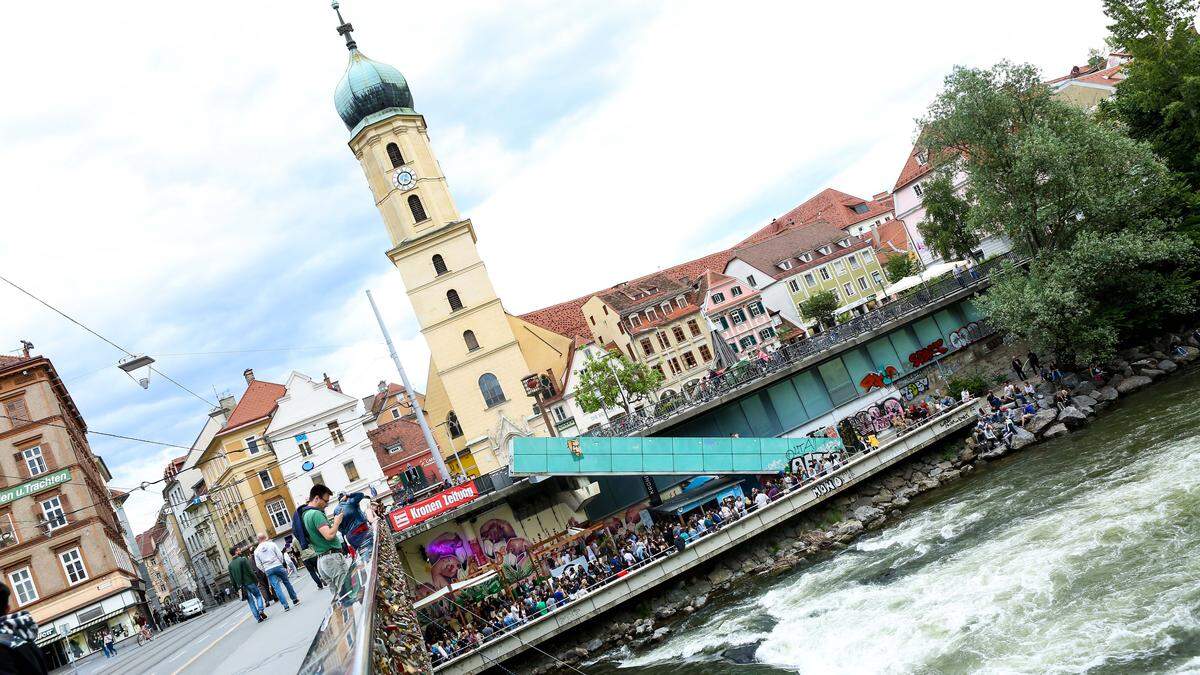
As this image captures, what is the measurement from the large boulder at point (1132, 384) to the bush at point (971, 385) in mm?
6886

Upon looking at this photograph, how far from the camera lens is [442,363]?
168 ft

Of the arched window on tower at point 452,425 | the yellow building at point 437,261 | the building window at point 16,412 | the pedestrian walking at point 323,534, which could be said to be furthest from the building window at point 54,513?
the pedestrian walking at point 323,534

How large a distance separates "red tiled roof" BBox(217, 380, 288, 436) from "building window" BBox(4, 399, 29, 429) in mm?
→ 22186

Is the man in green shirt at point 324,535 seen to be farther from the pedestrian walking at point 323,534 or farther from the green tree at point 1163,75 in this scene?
the green tree at point 1163,75

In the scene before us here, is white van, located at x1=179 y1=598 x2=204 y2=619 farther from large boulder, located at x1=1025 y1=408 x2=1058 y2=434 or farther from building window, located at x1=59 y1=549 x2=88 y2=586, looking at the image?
large boulder, located at x1=1025 y1=408 x2=1058 y2=434

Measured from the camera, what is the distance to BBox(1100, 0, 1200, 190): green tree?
129 ft

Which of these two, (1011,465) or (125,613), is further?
(125,613)

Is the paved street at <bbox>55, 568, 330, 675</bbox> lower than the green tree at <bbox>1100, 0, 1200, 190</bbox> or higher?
lower

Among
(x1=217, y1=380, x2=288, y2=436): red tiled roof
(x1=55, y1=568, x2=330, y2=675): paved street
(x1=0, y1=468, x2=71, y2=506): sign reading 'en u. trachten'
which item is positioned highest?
(x1=217, y1=380, x2=288, y2=436): red tiled roof

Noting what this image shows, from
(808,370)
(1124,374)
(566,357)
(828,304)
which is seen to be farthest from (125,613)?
(828,304)

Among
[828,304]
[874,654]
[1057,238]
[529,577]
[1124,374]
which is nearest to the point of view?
[874,654]

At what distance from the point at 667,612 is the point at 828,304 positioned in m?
42.0

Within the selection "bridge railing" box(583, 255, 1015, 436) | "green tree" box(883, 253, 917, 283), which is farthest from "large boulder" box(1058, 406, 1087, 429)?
"green tree" box(883, 253, 917, 283)

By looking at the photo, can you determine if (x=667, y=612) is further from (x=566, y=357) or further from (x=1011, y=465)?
(x=566, y=357)
